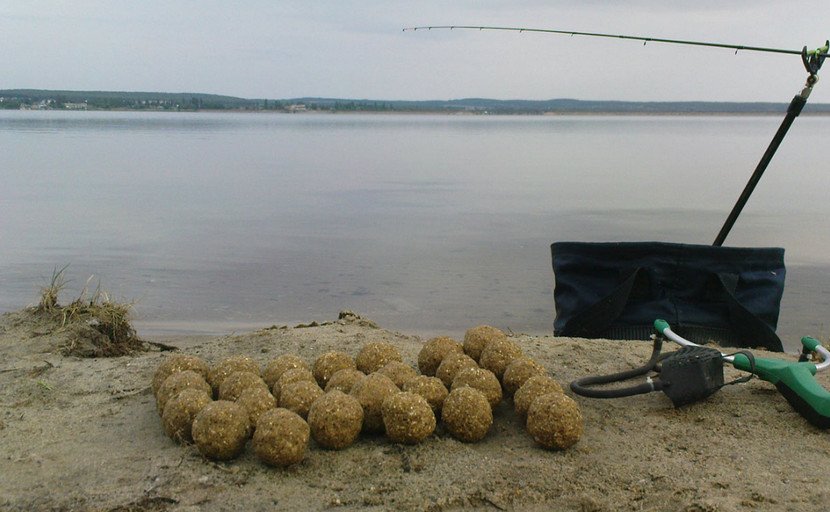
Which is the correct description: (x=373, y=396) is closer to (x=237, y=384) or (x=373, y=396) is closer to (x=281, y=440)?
(x=281, y=440)

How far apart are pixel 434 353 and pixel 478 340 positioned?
1.07 ft

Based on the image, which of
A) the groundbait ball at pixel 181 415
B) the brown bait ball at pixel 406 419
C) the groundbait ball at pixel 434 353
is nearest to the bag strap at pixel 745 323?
the groundbait ball at pixel 434 353

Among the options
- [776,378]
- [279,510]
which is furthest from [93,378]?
[776,378]

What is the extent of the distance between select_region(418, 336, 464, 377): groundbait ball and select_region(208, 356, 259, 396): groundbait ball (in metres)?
1.11

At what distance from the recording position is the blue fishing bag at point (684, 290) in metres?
5.62

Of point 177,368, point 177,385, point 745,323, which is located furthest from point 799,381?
point 177,368

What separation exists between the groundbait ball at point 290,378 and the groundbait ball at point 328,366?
15 cm

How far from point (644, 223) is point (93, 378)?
1057 cm

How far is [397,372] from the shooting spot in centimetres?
Result: 450

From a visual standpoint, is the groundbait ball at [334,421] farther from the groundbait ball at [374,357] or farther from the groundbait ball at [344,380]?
the groundbait ball at [374,357]

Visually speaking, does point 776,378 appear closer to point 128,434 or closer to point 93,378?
point 128,434

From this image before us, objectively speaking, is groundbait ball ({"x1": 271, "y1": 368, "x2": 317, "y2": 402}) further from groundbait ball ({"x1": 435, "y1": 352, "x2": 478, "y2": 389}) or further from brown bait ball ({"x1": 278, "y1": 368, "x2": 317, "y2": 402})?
groundbait ball ({"x1": 435, "y1": 352, "x2": 478, "y2": 389})

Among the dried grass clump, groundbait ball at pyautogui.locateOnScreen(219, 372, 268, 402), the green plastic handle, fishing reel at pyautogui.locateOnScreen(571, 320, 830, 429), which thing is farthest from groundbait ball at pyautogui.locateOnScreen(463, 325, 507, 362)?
the dried grass clump

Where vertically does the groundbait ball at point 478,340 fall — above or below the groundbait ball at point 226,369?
above
